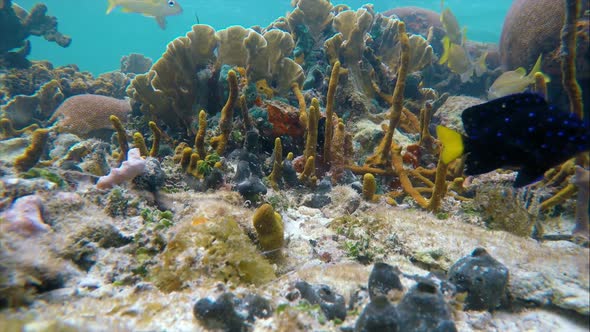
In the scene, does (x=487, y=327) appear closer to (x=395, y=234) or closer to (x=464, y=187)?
(x=395, y=234)

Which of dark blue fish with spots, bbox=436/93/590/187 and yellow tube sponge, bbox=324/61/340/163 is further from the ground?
yellow tube sponge, bbox=324/61/340/163

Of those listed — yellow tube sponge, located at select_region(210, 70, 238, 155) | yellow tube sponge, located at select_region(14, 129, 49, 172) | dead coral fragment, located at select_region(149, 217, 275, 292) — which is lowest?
dead coral fragment, located at select_region(149, 217, 275, 292)

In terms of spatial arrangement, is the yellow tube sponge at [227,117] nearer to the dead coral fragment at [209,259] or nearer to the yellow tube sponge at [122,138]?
the yellow tube sponge at [122,138]

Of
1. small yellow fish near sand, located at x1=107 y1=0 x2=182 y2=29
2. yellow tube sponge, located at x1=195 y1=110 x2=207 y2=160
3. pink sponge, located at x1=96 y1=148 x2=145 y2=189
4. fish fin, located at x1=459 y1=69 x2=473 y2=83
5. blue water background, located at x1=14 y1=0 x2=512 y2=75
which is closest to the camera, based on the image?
pink sponge, located at x1=96 y1=148 x2=145 y2=189

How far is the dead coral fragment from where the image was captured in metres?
1.98

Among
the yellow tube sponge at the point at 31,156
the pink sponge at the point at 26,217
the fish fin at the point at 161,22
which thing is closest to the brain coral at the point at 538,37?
the pink sponge at the point at 26,217

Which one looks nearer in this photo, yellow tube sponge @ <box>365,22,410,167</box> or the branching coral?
yellow tube sponge @ <box>365,22,410,167</box>

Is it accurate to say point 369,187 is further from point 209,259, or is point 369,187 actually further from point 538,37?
point 538,37

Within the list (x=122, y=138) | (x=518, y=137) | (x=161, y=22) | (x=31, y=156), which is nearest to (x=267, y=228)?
(x=518, y=137)

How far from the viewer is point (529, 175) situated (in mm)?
1825

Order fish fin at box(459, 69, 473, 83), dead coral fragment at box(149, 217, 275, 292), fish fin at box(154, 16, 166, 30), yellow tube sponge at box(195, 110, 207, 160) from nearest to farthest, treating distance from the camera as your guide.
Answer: dead coral fragment at box(149, 217, 275, 292) < yellow tube sponge at box(195, 110, 207, 160) < fish fin at box(154, 16, 166, 30) < fish fin at box(459, 69, 473, 83)

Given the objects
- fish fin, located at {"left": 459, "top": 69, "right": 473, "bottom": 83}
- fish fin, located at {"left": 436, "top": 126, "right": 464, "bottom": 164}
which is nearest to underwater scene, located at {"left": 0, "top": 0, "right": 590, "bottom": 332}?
fish fin, located at {"left": 436, "top": 126, "right": 464, "bottom": 164}

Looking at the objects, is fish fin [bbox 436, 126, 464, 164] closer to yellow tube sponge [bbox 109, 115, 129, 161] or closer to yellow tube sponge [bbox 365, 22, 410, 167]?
yellow tube sponge [bbox 365, 22, 410, 167]

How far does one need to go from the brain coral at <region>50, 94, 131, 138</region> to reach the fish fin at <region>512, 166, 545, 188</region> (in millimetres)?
7604
